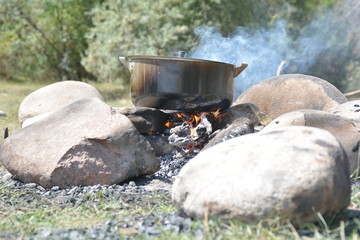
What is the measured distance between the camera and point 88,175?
4367 mm

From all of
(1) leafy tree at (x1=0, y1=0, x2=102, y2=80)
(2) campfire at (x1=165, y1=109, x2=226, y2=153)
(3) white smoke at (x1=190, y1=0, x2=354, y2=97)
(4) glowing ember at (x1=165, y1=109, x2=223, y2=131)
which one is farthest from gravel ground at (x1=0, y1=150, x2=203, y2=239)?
(1) leafy tree at (x1=0, y1=0, x2=102, y2=80)

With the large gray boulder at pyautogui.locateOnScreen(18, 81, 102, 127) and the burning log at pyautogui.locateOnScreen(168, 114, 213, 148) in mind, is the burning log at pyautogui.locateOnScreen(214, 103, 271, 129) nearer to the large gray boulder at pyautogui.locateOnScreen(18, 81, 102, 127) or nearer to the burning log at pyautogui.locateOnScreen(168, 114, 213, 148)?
the burning log at pyautogui.locateOnScreen(168, 114, 213, 148)

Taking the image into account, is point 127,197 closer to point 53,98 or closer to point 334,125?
point 334,125

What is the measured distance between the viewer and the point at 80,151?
4.34 meters

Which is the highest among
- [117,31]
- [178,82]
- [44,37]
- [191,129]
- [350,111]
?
[178,82]

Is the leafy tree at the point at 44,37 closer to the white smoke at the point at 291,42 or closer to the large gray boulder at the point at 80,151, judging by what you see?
the white smoke at the point at 291,42

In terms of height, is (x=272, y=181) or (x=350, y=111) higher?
(x=272, y=181)

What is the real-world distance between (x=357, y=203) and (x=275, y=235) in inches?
41.0

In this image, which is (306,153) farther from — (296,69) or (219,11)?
(219,11)

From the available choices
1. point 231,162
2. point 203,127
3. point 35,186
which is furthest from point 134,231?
point 203,127

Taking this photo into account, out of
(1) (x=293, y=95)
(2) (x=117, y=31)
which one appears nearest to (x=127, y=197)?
(1) (x=293, y=95)

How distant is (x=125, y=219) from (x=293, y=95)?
12.6ft

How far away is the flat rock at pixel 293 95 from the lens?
6262 mm

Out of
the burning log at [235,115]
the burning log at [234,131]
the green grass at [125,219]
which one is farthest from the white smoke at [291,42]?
the green grass at [125,219]
